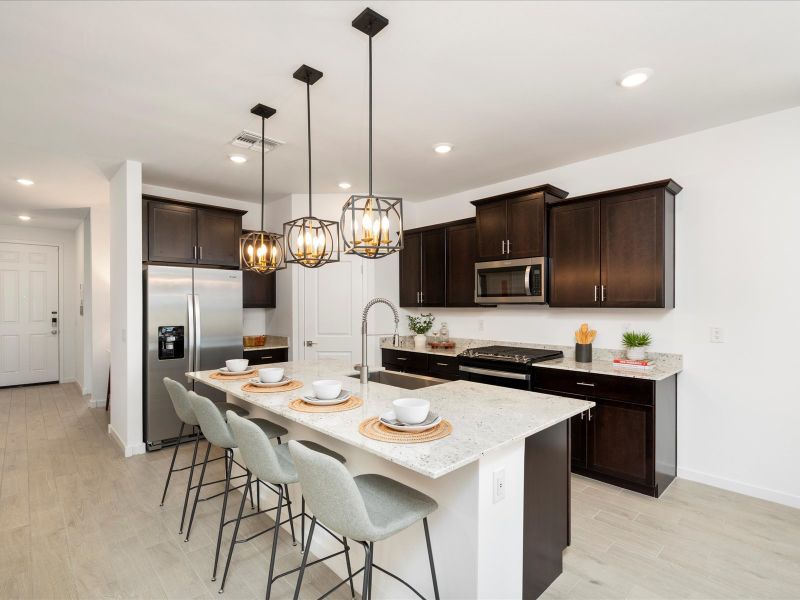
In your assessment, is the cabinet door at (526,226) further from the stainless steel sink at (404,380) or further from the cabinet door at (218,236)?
the cabinet door at (218,236)

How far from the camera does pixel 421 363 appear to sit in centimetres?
472

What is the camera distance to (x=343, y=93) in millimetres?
2691

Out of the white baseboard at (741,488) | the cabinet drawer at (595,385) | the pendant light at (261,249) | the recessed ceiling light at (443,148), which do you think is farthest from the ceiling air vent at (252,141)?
the white baseboard at (741,488)

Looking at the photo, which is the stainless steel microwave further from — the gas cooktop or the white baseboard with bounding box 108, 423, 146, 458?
the white baseboard with bounding box 108, 423, 146, 458

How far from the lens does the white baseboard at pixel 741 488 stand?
9.62 ft

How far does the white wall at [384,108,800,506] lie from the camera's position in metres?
2.97

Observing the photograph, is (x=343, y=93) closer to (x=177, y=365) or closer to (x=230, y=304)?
(x=230, y=304)

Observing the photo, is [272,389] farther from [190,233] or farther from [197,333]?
[190,233]

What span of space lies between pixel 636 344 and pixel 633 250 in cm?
77

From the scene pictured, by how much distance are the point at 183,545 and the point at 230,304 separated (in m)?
2.56

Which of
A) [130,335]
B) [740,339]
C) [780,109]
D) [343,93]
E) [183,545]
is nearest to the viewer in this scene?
[183,545]

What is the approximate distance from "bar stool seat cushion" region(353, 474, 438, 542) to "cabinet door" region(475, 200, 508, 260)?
2829 mm

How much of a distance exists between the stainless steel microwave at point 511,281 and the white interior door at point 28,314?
7292 millimetres

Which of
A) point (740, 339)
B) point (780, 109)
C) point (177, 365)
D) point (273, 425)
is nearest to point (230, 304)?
point (177, 365)
